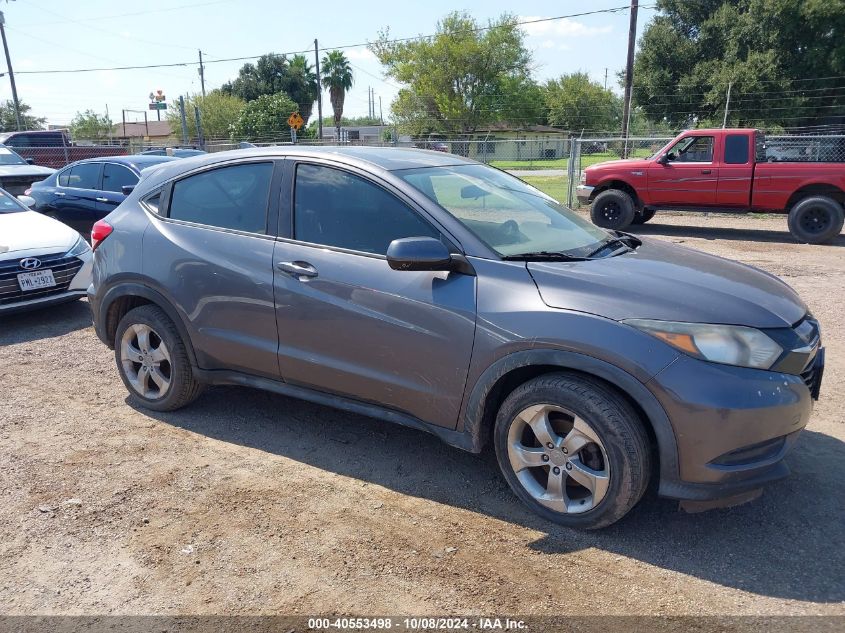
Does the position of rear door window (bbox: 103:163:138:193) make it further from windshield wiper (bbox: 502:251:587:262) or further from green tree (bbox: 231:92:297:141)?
green tree (bbox: 231:92:297:141)

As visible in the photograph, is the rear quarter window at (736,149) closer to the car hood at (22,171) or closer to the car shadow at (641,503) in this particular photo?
the car shadow at (641,503)

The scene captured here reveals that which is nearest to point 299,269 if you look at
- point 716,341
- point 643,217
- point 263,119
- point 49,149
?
point 716,341

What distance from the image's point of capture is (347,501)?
338cm

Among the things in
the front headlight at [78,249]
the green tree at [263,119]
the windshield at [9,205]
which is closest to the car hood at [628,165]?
the front headlight at [78,249]

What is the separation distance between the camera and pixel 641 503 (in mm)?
3348

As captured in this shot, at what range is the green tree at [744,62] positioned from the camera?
32.2m

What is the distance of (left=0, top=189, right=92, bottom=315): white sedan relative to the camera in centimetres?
636

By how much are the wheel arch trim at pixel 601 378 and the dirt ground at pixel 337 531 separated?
48 centimetres

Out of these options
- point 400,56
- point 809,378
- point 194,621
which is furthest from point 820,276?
point 400,56

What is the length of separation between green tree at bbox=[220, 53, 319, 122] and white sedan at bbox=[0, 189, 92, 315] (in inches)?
2440

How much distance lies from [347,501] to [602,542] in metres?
1.25

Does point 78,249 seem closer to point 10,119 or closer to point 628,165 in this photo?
point 628,165

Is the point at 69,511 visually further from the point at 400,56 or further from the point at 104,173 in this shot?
the point at 400,56

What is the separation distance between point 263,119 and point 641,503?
4635 centimetres
